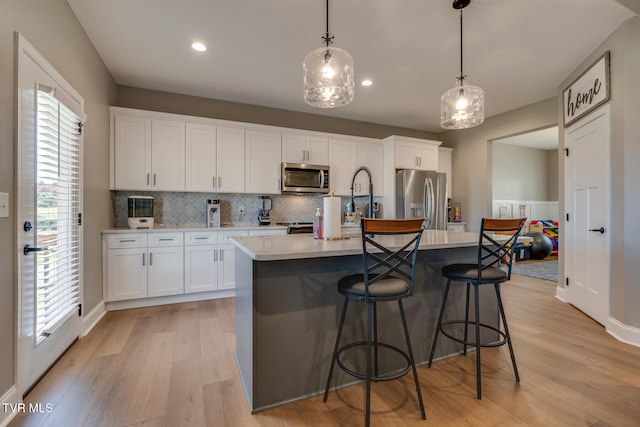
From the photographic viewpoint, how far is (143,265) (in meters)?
3.37

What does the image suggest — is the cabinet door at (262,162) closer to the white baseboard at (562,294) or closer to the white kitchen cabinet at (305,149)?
the white kitchen cabinet at (305,149)

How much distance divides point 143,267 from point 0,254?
6.36ft

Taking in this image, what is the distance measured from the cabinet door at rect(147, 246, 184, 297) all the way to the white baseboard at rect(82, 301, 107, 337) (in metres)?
0.45

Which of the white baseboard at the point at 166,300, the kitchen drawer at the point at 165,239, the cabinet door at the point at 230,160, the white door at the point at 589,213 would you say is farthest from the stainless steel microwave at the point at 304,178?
the white door at the point at 589,213

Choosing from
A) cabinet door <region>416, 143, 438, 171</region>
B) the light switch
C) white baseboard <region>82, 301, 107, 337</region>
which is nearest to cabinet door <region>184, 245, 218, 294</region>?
white baseboard <region>82, 301, 107, 337</region>

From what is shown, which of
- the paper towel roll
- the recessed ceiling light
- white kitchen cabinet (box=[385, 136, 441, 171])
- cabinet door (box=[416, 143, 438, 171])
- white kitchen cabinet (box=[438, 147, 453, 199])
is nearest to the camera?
the paper towel roll

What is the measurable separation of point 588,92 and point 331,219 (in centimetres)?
324

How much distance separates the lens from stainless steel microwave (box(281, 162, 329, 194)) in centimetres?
431

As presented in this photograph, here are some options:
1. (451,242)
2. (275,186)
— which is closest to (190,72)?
(275,186)

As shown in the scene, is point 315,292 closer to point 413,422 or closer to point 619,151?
point 413,422

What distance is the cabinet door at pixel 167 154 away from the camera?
368 centimetres

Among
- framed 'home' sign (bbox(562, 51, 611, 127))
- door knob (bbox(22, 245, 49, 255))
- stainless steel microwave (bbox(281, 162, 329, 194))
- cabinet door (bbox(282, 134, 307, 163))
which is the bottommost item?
door knob (bbox(22, 245, 49, 255))

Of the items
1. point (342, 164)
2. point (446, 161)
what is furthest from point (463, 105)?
point (446, 161)

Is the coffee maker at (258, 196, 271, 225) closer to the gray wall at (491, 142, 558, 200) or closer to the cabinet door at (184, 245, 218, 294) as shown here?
the cabinet door at (184, 245, 218, 294)
